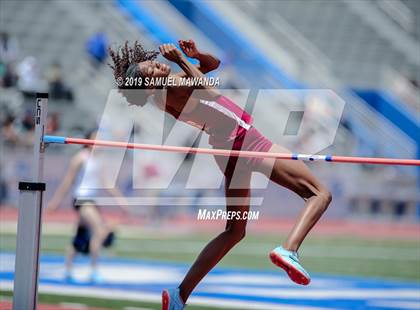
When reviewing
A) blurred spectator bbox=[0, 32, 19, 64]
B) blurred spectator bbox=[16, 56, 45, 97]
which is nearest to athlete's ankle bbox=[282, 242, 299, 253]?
blurred spectator bbox=[16, 56, 45, 97]

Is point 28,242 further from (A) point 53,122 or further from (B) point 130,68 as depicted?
(A) point 53,122

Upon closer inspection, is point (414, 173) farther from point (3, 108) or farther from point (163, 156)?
point (3, 108)

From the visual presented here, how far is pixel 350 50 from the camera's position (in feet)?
89.6

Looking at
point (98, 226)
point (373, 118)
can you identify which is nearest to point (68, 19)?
point (373, 118)

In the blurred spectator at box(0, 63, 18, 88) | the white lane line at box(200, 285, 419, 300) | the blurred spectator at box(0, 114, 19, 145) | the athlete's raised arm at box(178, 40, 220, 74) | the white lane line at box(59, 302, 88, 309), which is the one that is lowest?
the white lane line at box(59, 302, 88, 309)

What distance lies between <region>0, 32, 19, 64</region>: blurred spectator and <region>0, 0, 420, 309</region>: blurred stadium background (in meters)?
0.06

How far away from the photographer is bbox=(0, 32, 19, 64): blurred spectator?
20547 millimetres

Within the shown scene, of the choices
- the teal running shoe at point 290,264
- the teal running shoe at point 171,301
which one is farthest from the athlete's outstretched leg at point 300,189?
the teal running shoe at point 171,301

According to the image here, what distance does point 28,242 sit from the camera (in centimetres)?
654

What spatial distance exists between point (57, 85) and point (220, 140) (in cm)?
1474

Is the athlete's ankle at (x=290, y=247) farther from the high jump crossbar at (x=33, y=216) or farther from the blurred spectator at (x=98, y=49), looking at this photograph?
the blurred spectator at (x=98, y=49)

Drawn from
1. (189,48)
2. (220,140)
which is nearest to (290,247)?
(220,140)

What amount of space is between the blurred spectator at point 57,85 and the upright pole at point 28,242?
14.3 m

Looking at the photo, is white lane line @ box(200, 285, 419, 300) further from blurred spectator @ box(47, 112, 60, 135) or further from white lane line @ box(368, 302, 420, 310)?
blurred spectator @ box(47, 112, 60, 135)
